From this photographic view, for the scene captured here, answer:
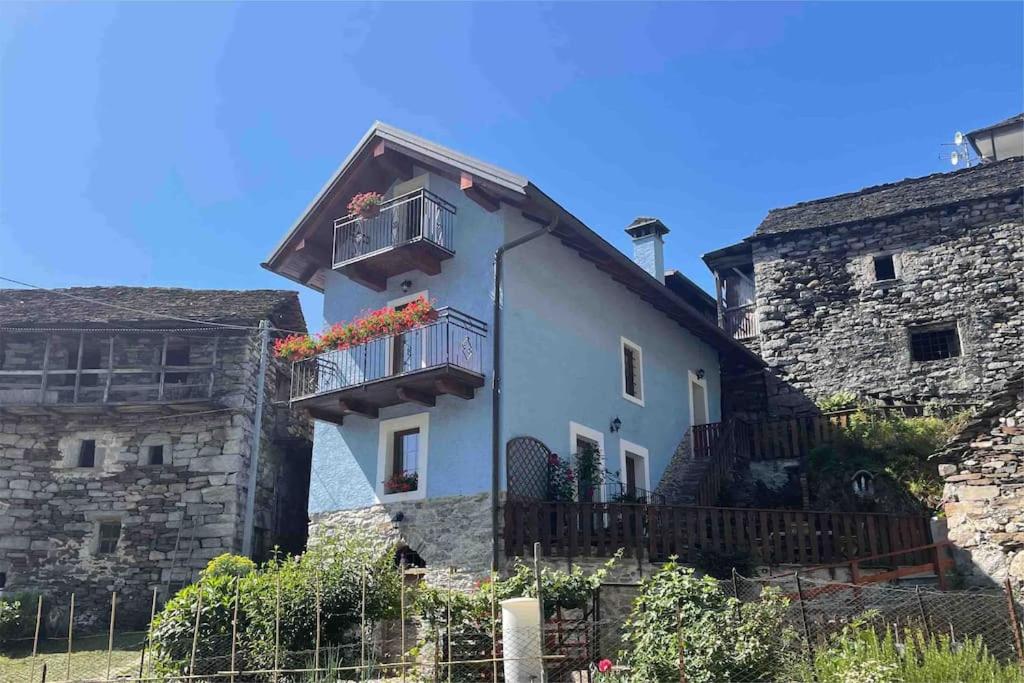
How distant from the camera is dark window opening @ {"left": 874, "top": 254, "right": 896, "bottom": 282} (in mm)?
22828

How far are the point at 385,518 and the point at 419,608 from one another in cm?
414

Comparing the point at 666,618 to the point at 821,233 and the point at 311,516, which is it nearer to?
the point at 311,516

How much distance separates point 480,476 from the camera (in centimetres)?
1454

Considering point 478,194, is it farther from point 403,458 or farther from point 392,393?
point 403,458

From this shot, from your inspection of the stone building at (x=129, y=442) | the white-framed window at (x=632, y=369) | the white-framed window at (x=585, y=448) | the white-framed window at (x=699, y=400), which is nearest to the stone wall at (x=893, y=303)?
the white-framed window at (x=699, y=400)

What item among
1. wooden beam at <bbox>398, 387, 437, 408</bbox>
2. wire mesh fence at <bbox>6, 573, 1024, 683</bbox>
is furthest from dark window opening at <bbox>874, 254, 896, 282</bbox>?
wooden beam at <bbox>398, 387, 437, 408</bbox>

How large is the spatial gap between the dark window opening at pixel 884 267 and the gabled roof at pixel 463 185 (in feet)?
17.9

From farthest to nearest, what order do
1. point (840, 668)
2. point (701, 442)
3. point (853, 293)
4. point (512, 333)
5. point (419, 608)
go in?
point (853, 293) → point (701, 442) → point (512, 333) → point (419, 608) → point (840, 668)

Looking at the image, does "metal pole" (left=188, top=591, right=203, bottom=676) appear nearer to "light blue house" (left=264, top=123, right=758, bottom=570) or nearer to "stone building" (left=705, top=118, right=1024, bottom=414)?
"light blue house" (left=264, top=123, right=758, bottom=570)

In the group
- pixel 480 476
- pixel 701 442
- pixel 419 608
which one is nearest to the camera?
pixel 419 608

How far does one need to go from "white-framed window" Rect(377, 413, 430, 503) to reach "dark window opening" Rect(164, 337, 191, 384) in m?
7.88

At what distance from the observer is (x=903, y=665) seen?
922cm

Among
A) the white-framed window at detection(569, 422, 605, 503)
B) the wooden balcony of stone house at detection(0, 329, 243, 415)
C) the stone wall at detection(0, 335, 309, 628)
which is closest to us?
the white-framed window at detection(569, 422, 605, 503)

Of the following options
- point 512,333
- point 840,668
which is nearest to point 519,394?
point 512,333
